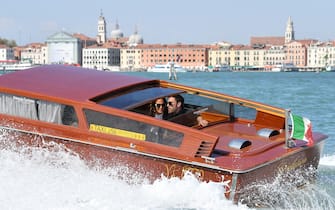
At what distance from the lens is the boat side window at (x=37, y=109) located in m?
8.55

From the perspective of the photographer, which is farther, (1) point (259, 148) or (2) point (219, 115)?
(2) point (219, 115)

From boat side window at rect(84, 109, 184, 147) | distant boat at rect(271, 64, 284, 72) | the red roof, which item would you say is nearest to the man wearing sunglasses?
the red roof

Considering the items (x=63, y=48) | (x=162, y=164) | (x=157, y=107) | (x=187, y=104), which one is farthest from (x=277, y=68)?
(x=162, y=164)

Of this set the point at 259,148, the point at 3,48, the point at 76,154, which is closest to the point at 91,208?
the point at 76,154

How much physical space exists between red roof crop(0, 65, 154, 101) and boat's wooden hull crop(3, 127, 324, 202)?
585 mm

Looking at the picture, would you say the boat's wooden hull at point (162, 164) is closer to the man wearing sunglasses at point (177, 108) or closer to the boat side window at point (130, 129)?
the boat side window at point (130, 129)

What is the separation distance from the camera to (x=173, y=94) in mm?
9555

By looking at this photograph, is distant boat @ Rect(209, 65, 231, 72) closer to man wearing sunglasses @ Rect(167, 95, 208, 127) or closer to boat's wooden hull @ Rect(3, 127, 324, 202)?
man wearing sunglasses @ Rect(167, 95, 208, 127)

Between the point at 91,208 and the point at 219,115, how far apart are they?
2.83 metres

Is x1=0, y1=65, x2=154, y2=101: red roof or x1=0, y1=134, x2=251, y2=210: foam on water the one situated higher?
x1=0, y1=65, x2=154, y2=101: red roof

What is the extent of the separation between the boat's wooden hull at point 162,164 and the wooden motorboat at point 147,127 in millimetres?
11

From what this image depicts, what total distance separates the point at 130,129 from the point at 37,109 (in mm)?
1431

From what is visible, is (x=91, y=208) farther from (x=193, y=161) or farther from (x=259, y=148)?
(x=259, y=148)

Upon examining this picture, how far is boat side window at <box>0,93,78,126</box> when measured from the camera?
8547mm
